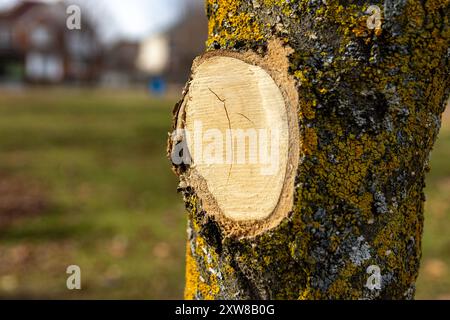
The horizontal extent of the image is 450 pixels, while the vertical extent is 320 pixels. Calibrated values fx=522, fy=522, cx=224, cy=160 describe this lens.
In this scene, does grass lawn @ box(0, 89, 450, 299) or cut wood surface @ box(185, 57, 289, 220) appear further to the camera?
grass lawn @ box(0, 89, 450, 299)

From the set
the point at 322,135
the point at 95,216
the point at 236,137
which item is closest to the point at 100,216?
the point at 95,216

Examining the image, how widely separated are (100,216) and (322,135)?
6154mm

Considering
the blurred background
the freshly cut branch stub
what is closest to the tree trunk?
the freshly cut branch stub

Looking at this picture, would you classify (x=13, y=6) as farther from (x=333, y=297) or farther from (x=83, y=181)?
(x=333, y=297)

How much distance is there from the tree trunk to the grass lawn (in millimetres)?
3259

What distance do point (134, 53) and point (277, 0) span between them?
74.0 m

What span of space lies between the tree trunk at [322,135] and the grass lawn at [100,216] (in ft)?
10.7

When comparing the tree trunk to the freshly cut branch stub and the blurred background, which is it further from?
the blurred background

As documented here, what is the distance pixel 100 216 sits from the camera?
7520 millimetres

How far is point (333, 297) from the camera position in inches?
74.5

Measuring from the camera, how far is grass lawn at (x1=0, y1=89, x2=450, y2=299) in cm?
533

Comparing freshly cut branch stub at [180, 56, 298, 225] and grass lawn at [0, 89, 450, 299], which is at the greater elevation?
freshly cut branch stub at [180, 56, 298, 225]

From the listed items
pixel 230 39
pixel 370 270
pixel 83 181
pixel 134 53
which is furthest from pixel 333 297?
pixel 134 53

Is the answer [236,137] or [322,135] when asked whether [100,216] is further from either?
[322,135]
